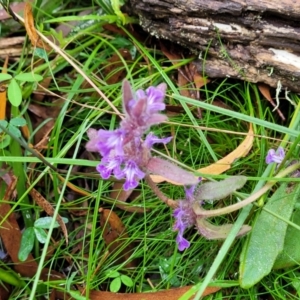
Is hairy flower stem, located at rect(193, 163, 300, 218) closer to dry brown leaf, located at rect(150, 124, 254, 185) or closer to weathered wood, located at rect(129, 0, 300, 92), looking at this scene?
dry brown leaf, located at rect(150, 124, 254, 185)

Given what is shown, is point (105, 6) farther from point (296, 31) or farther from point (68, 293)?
point (68, 293)

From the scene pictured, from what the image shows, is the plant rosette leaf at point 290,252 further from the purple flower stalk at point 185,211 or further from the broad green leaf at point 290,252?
the purple flower stalk at point 185,211

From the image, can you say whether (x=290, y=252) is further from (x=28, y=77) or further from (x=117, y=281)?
(x=28, y=77)

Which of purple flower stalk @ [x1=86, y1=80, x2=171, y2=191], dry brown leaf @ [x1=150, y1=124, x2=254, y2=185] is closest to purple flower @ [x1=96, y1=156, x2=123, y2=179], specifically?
purple flower stalk @ [x1=86, y1=80, x2=171, y2=191]

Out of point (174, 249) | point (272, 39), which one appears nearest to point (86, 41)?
point (272, 39)

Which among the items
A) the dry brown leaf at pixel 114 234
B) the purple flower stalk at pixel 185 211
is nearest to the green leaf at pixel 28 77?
the dry brown leaf at pixel 114 234

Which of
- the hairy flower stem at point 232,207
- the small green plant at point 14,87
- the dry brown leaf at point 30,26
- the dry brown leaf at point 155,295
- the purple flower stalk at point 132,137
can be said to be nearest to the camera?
the purple flower stalk at point 132,137
